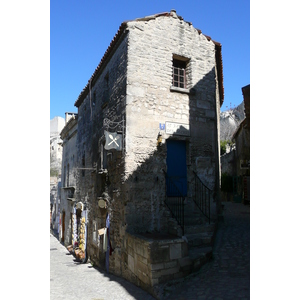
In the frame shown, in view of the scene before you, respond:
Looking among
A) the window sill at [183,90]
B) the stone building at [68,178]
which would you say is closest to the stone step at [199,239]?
the window sill at [183,90]

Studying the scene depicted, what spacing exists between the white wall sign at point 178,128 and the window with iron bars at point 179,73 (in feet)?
4.70

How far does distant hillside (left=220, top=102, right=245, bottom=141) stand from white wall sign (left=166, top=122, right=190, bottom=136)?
861 inches

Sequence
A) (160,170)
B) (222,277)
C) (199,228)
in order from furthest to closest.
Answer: (160,170)
(199,228)
(222,277)

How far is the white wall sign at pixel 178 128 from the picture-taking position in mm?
8742

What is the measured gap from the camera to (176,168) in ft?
29.3

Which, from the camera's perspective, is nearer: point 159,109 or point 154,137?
point 154,137

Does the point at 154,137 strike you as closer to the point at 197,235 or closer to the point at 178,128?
the point at 178,128

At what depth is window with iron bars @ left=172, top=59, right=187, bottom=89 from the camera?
30.9 feet

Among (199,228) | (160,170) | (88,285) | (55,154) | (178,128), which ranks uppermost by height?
(178,128)

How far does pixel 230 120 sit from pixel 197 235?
85.8 feet

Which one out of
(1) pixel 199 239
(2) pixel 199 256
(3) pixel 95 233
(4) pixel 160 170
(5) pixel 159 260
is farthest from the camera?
(3) pixel 95 233

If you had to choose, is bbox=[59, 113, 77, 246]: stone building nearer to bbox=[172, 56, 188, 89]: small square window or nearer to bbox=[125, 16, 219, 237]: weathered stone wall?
bbox=[172, 56, 188, 89]: small square window

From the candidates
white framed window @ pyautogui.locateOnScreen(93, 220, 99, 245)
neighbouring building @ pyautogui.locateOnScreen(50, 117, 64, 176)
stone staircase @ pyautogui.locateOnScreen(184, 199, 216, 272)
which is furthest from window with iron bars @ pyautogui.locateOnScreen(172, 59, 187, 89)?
neighbouring building @ pyautogui.locateOnScreen(50, 117, 64, 176)

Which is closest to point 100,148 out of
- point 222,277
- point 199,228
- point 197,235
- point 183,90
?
point 183,90
